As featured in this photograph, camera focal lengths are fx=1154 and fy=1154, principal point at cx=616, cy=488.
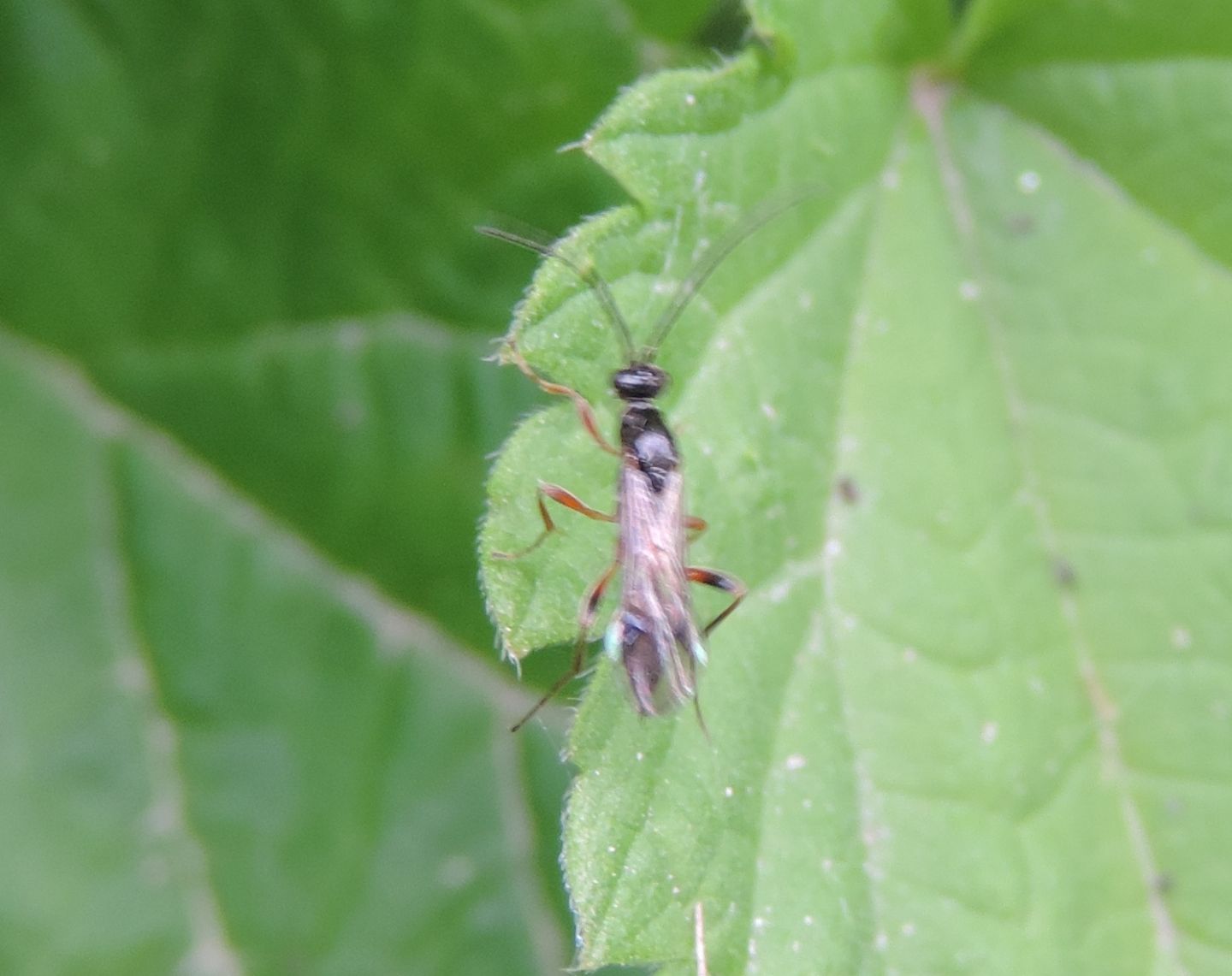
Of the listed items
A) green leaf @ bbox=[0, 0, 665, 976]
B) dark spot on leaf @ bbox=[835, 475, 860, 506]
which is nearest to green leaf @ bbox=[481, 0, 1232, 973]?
dark spot on leaf @ bbox=[835, 475, 860, 506]

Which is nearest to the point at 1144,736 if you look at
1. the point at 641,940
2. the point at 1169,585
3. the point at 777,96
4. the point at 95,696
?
the point at 1169,585

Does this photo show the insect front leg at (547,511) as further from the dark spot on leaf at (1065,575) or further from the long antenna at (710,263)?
the dark spot on leaf at (1065,575)

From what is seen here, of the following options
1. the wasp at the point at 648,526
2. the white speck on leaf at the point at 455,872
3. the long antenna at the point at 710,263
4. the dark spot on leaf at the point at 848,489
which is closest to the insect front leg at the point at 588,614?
the wasp at the point at 648,526

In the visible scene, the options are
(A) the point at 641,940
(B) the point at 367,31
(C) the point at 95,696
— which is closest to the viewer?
(A) the point at 641,940

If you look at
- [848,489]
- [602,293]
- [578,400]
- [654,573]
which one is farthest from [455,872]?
[602,293]

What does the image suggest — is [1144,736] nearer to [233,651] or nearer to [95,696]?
[233,651]

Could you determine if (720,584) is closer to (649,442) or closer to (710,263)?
(649,442)
